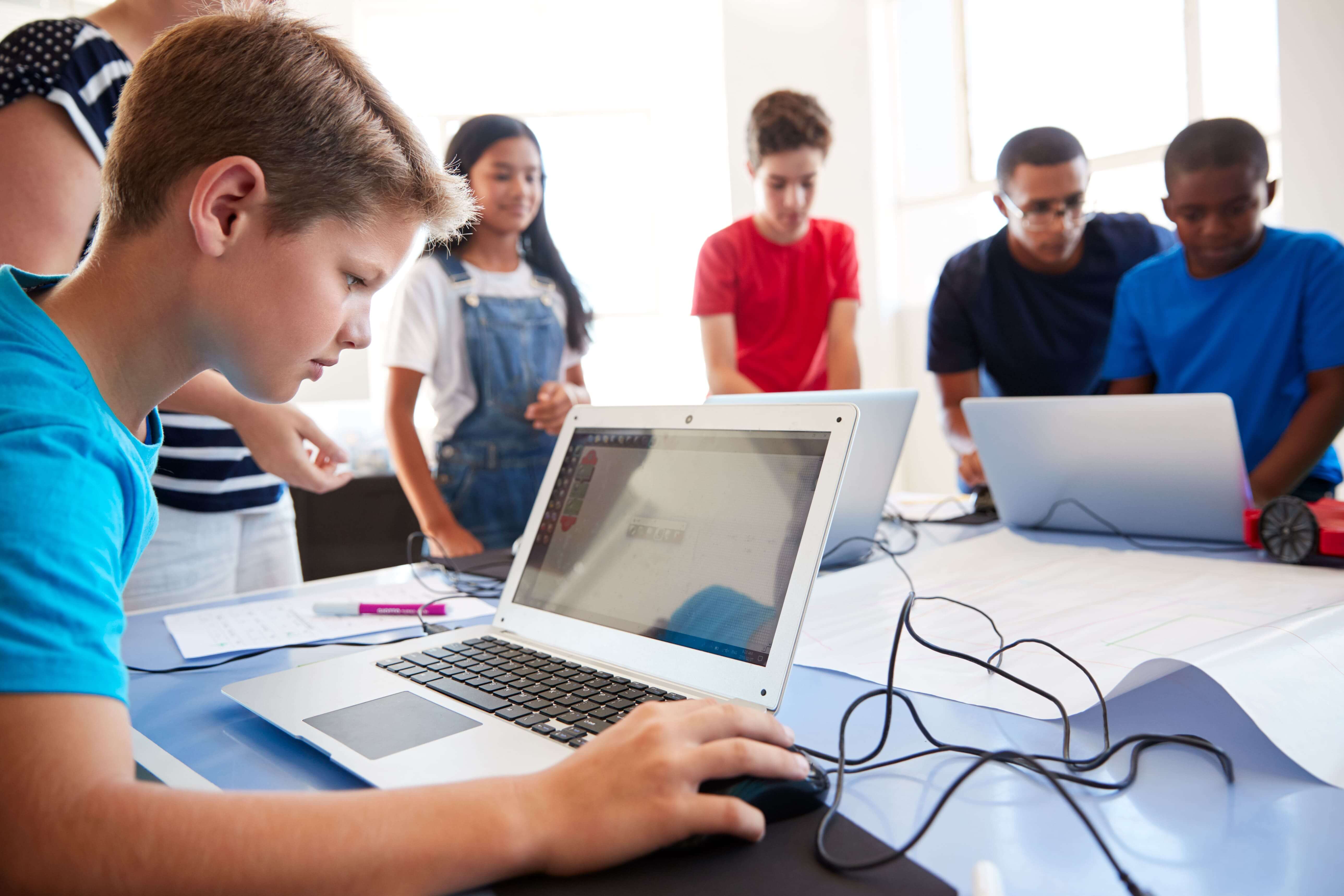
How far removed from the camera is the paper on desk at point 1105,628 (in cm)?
61

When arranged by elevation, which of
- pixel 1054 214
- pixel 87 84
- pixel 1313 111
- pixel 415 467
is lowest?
pixel 415 467

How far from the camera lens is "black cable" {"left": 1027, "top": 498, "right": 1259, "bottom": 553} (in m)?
1.15

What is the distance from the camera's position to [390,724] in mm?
631

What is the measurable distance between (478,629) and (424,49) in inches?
182

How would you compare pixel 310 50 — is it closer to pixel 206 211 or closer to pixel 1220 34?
pixel 206 211

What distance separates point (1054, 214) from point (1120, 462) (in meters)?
0.80

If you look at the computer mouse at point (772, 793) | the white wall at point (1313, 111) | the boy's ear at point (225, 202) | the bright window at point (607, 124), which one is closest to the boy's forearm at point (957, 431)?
the computer mouse at point (772, 793)

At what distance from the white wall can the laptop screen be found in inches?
114

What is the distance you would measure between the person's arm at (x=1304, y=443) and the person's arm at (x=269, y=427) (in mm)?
1366

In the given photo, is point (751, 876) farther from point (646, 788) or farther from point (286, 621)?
point (286, 621)

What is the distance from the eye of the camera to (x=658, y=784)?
0.46 metres

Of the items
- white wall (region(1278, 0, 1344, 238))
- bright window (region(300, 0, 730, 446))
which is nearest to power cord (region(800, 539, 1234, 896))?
white wall (region(1278, 0, 1344, 238))

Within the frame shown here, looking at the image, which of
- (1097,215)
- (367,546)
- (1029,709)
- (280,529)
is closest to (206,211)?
(1029,709)

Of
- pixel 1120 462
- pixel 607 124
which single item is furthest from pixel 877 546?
pixel 607 124
